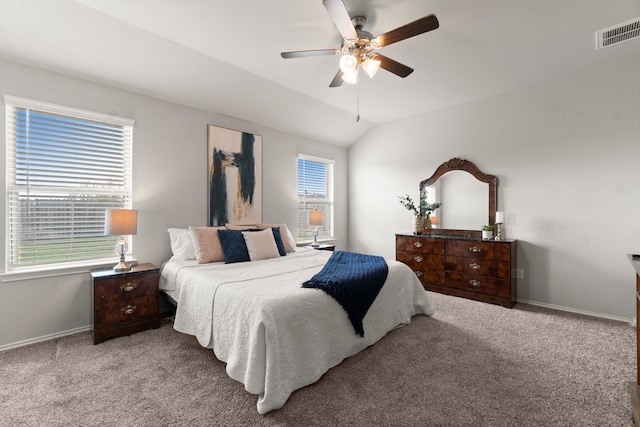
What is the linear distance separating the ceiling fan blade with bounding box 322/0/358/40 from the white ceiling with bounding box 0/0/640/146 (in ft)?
1.06

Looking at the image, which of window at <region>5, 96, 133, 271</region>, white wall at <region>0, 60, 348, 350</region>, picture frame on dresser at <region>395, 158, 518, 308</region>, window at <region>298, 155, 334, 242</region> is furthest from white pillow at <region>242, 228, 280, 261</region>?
picture frame on dresser at <region>395, 158, 518, 308</region>

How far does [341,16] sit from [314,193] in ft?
11.4

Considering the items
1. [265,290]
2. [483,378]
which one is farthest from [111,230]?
[483,378]

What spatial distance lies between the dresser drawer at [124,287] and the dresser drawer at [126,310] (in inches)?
1.7

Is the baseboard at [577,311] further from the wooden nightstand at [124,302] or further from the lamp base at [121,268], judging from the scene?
the lamp base at [121,268]

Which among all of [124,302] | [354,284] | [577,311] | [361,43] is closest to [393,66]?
[361,43]

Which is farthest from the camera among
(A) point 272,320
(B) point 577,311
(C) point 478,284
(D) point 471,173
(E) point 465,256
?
(D) point 471,173

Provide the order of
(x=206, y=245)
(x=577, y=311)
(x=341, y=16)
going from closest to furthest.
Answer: (x=341, y=16) → (x=206, y=245) → (x=577, y=311)

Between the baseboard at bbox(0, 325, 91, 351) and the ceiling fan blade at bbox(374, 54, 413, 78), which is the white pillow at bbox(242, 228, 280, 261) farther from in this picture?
the ceiling fan blade at bbox(374, 54, 413, 78)

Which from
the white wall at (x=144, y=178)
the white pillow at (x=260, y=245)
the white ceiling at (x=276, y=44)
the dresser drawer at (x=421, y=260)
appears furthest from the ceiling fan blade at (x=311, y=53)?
the dresser drawer at (x=421, y=260)

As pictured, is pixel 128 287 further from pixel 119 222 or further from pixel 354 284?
pixel 354 284

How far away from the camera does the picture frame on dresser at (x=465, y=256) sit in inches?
143

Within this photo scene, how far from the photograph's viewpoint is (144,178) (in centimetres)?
330

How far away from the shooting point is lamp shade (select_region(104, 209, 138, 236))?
2723mm
